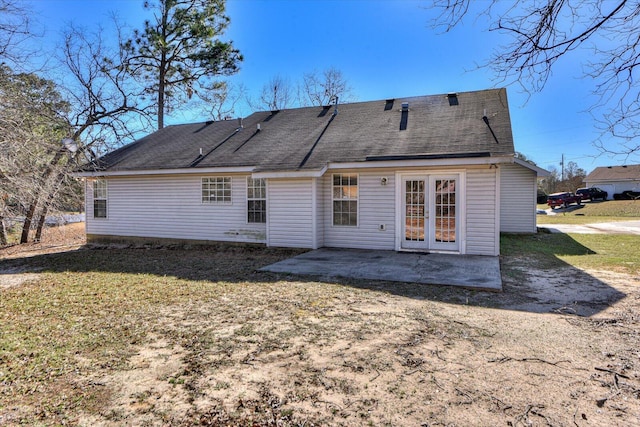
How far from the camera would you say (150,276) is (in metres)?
7.64

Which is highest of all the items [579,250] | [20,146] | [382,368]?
[20,146]

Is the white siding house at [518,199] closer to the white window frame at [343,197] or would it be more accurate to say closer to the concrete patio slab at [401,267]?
the concrete patio slab at [401,267]

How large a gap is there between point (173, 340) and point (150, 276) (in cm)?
413

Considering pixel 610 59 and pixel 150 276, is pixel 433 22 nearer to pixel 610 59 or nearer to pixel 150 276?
pixel 610 59

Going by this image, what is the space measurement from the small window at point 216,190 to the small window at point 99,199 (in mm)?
4485

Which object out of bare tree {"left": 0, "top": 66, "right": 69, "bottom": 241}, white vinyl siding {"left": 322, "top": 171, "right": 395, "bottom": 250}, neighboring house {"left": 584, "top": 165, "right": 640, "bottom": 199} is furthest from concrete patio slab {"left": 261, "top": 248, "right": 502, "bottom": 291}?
neighboring house {"left": 584, "top": 165, "right": 640, "bottom": 199}

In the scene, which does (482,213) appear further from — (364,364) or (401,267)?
(364,364)

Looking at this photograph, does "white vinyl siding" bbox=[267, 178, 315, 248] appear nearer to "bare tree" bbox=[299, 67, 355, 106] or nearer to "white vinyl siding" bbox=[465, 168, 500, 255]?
"white vinyl siding" bbox=[465, 168, 500, 255]

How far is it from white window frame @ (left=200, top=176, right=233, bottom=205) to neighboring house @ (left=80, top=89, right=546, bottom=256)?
0.03 m

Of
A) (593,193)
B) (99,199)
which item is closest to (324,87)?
(99,199)

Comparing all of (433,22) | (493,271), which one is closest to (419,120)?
(493,271)

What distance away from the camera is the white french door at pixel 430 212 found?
9258 mm

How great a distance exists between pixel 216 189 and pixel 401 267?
22.3ft

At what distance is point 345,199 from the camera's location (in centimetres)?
1036
